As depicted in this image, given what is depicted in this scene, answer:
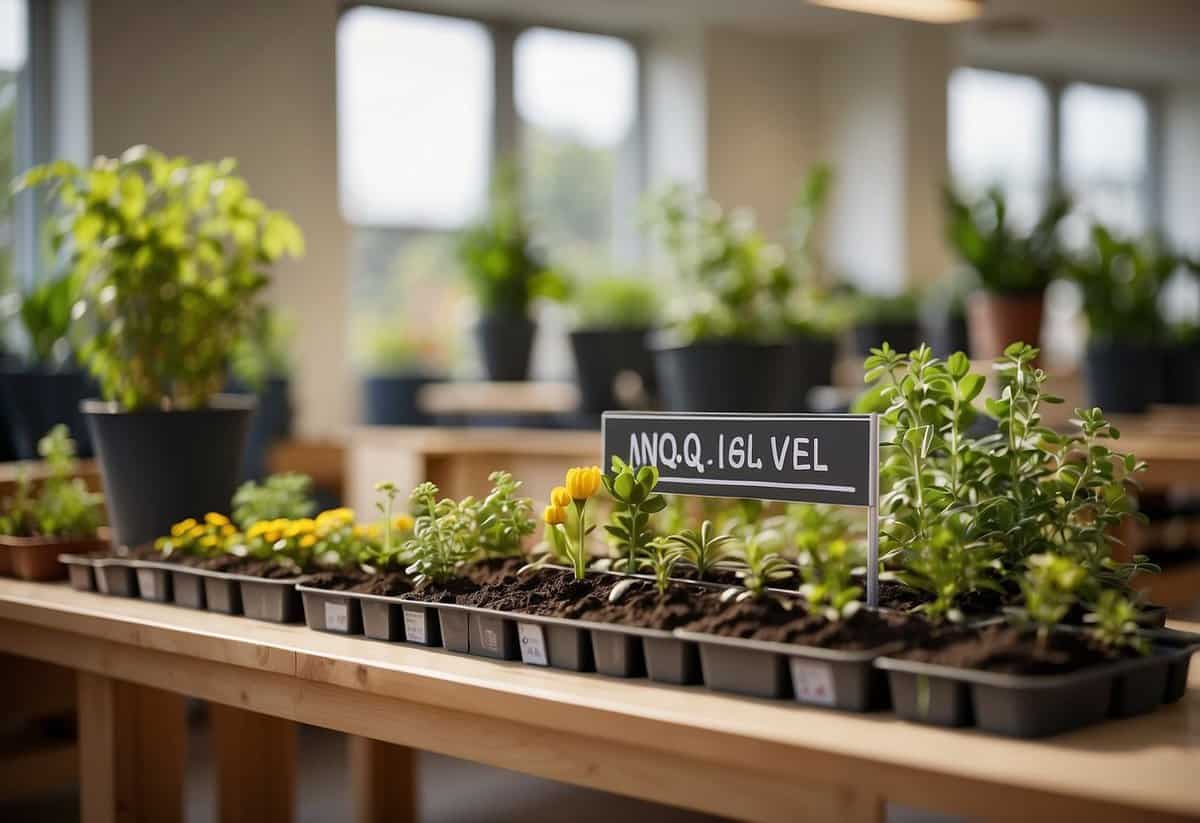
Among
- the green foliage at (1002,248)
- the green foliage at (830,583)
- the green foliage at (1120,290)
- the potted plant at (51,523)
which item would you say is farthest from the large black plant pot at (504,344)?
the green foliage at (830,583)

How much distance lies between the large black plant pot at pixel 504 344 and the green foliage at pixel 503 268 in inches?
1.2

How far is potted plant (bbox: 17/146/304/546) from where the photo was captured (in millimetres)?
2195

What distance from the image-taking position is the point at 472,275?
13.8ft

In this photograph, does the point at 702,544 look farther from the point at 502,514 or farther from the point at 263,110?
the point at 263,110

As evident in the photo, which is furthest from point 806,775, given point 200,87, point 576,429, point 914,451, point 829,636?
point 200,87

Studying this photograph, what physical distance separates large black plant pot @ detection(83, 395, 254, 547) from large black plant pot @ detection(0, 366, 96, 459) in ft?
2.41

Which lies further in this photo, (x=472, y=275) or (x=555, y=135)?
(x=555, y=135)

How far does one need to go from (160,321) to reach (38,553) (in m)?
0.43

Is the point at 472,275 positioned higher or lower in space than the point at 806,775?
higher

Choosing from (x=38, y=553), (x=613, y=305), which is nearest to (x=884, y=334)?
(x=613, y=305)

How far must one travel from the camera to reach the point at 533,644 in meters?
1.46

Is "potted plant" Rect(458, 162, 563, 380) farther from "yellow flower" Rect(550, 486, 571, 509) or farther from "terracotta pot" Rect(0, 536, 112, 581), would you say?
"yellow flower" Rect(550, 486, 571, 509)

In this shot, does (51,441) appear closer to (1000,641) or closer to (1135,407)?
(1000,641)

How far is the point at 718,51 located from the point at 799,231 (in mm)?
3555
